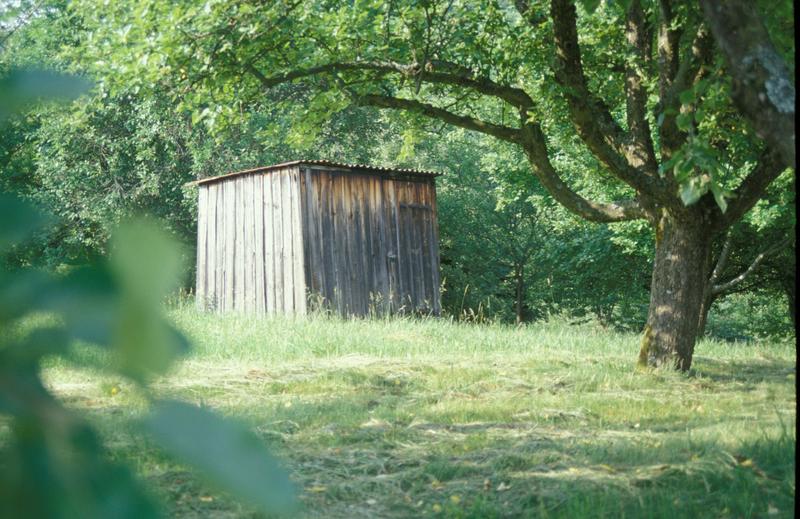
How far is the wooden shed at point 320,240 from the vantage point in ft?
41.7

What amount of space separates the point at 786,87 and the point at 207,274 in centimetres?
1209

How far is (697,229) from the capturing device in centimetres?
726

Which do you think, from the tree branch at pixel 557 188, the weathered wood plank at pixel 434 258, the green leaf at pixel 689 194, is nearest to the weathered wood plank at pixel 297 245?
the weathered wood plank at pixel 434 258

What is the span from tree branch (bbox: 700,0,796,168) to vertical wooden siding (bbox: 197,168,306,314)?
31.8ft

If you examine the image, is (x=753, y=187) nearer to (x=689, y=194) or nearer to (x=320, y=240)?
(x=689, y=194)

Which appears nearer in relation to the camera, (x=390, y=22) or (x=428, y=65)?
(x=428, y=65)

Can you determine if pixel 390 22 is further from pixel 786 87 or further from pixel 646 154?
pixel 786 87

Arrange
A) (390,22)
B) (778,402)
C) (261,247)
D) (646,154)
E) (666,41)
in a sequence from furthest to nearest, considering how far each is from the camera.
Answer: (261,247), (390,22), (646,154), (666,41), (778,402)

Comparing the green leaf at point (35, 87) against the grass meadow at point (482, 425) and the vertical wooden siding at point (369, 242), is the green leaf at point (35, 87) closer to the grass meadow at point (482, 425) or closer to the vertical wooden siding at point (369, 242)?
the grass meadow at point (482, 425)

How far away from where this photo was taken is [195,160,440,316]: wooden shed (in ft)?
41.7

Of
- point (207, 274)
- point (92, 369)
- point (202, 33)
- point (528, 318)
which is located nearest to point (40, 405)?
point (92, 369)

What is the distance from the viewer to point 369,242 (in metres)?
13.4

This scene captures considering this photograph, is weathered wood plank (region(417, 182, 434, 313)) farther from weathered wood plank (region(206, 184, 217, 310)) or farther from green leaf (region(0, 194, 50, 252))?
green leaf (region(0, 194, 50, 252))

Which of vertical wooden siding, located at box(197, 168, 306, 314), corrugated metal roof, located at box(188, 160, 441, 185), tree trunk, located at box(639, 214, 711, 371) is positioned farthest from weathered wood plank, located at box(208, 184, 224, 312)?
tree trunk, located at box(639, 214, 711, 371)
